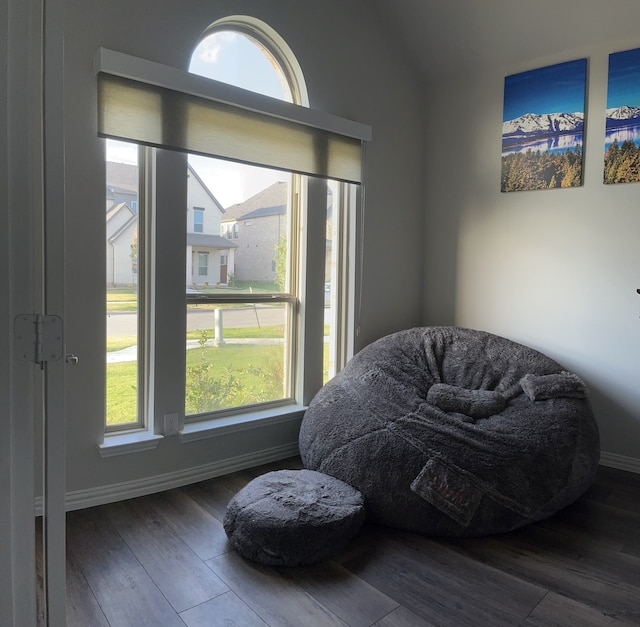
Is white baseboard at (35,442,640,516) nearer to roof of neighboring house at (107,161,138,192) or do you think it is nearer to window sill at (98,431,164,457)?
window sill at (98,431,164,457)

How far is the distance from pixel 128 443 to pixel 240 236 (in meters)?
1.26

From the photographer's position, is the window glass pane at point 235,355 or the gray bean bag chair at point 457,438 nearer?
the gray bean bag chair at point 457,438

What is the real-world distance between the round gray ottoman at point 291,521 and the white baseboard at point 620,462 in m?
1.79

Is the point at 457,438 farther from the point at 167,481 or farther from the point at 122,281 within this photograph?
the point at 122,281

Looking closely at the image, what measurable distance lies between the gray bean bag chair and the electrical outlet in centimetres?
67

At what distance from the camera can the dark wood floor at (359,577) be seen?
1752 millimetres

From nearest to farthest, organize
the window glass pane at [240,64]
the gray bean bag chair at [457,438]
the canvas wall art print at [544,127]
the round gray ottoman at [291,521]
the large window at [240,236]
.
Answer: the round gray ottoman at [291,521]
the gray bean bag chair at [457,438]
the large window at [240,236]
the window glass pane at [240,64]
the canvas wall art print at [544,127]

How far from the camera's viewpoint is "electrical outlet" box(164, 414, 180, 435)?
2732 millimetres

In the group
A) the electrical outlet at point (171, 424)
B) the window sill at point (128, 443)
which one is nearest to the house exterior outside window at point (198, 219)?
the electrical outlet at point (171, 424)

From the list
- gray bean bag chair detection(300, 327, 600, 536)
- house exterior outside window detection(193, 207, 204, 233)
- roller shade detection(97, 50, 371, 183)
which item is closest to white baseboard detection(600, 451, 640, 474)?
gray bean bag chair detection(300, 327, 600, 536)

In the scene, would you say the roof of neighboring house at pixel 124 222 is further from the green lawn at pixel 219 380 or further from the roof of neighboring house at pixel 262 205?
the green lawn at pixel 219 380

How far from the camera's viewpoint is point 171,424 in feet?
9.01

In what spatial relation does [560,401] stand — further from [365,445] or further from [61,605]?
[61,605]

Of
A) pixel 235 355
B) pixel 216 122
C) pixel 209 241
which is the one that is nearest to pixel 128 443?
pixel 235 355
